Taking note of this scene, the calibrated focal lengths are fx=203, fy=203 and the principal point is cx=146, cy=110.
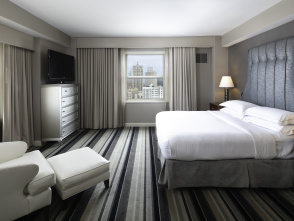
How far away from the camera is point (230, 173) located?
2268mm

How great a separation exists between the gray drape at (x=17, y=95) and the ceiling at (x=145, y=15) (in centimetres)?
82

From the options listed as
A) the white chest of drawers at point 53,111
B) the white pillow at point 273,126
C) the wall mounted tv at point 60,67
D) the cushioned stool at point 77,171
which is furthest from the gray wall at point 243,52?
the wall mounted tv at point 60,67

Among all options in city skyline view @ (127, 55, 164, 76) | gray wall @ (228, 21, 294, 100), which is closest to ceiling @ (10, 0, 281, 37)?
gray wall @ (228, 21, 294, 100)

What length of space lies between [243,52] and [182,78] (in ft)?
5.15

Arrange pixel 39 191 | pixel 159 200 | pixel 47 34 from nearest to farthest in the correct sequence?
pixel 39 191 → pixel 159 200 → pixel 47 34

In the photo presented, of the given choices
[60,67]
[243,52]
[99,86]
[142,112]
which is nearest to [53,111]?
[60,67]

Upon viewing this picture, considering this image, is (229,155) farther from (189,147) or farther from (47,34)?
(47,34)

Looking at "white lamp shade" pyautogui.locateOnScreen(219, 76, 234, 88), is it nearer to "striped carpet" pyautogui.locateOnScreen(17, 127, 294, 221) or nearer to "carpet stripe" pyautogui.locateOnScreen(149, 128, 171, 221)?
"carpet stripe" pyautogui.locateOnScreen(149, 128, 171, 221)

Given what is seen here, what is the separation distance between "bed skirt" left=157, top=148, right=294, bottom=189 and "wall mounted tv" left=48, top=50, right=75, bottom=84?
325 centimetres

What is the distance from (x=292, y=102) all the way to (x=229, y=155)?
1379 millimetres

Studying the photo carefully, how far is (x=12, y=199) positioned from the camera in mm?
1587

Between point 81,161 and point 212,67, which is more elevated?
point 212,67

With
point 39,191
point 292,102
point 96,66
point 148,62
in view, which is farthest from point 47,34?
point 292,102

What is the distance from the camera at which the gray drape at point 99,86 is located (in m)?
5.35
